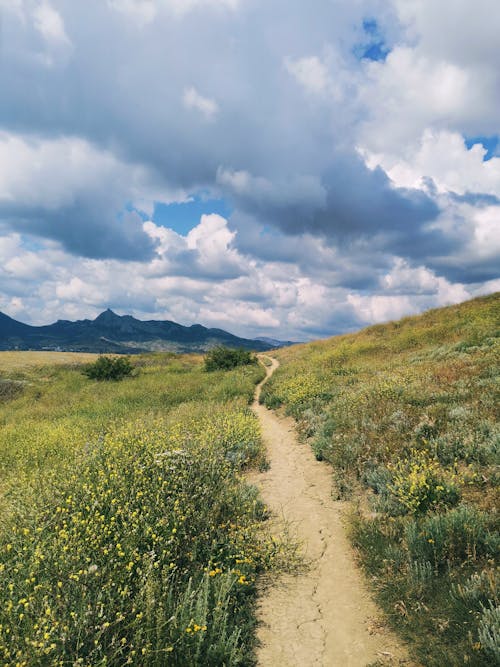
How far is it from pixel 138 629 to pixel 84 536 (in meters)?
1.76

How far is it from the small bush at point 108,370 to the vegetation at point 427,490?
79.1ft

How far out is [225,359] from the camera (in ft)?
134

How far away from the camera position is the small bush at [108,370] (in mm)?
36188

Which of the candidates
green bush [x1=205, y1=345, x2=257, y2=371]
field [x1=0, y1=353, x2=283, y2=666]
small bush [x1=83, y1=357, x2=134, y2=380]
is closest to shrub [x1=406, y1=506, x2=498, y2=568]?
field [x1=0, y1=353, x2=283, y2=666]

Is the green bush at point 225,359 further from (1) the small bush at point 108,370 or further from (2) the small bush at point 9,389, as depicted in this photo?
(2) the small bush at point 9,389

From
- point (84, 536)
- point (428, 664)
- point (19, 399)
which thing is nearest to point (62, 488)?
point (84, 536)

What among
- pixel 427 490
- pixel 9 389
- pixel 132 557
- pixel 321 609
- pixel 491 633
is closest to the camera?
pixel 491 633

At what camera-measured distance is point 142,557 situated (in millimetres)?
5180

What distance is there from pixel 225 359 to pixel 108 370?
11928 mm

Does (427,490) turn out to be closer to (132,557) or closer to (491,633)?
(491,633)

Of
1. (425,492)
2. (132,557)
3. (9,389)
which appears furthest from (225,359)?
(132,557)

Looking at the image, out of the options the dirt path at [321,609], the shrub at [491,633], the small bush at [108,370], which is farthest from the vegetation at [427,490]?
the small bush at [108,370]

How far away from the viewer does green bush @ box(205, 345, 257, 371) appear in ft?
130

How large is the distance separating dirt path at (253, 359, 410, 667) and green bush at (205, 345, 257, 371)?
31067mm
